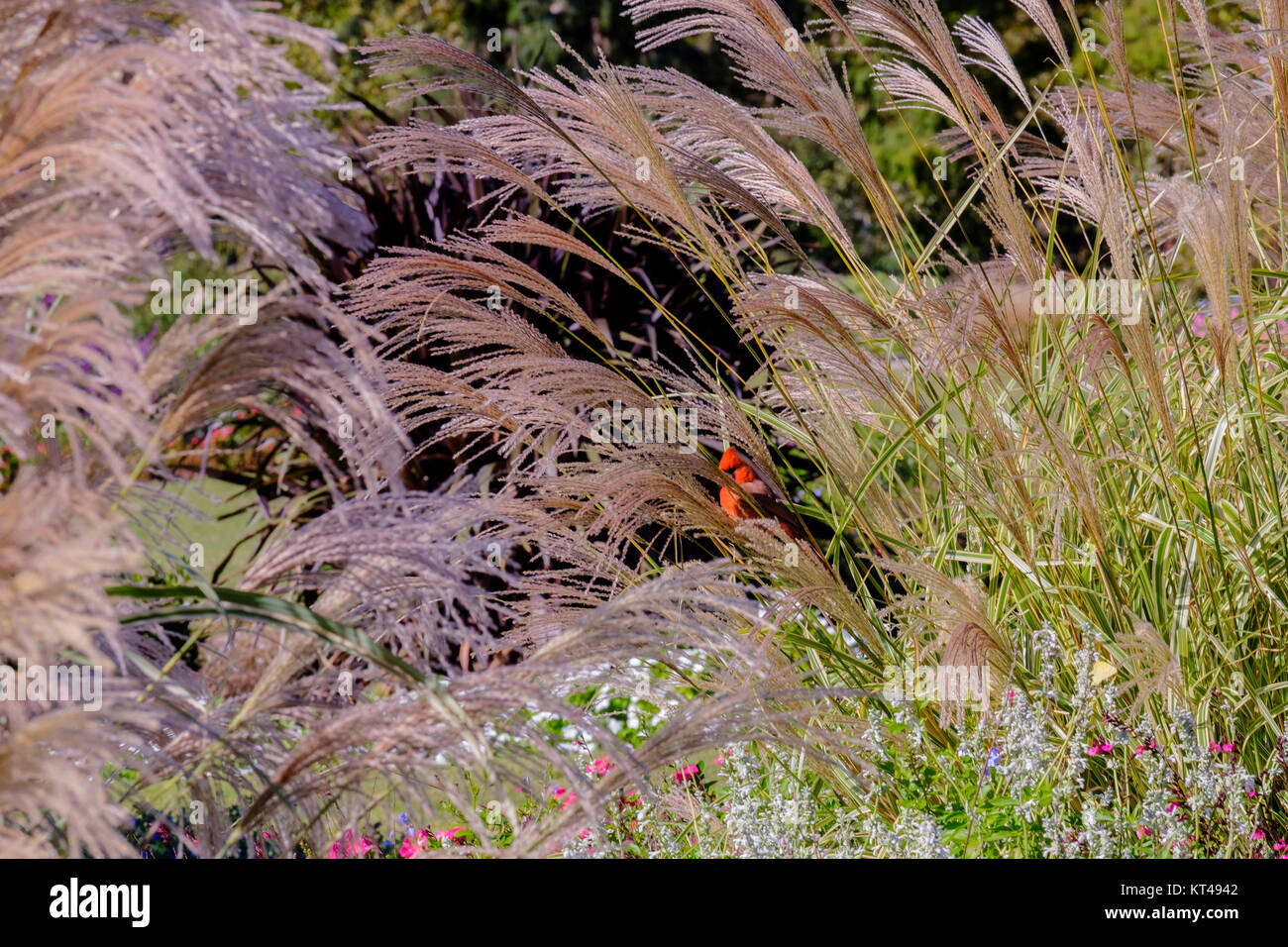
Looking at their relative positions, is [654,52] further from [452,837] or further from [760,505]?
[452,837]

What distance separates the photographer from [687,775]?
3.27 meters

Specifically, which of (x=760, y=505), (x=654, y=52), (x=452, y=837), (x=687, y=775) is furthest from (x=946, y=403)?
(x=654, y=52)

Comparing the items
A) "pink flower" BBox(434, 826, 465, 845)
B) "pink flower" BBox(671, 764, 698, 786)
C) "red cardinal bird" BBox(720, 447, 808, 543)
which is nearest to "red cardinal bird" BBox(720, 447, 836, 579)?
"red cardinal bird" BBox(720, 447, 808, 543)

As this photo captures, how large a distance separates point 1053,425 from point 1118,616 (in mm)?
480

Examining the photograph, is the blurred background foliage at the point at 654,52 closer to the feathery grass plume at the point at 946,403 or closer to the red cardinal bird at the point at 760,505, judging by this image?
the feathery grass plume at the point at 946,403

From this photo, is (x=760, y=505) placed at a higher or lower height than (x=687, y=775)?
higher

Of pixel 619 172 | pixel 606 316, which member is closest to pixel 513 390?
pixel 619 172

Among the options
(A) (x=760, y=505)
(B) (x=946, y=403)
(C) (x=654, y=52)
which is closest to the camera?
(B) (x=946, y=403)

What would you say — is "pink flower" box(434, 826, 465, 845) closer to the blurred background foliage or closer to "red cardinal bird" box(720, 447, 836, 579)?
"red cardinal bird" box(720, 447, 836, 579)

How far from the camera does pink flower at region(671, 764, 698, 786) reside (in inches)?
129

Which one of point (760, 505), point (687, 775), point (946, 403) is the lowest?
point (687, 775)

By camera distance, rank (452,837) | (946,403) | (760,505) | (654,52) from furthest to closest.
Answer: (654,52) → (452,837) → (760,505) → (946,403)

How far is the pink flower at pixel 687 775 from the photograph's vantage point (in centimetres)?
327
